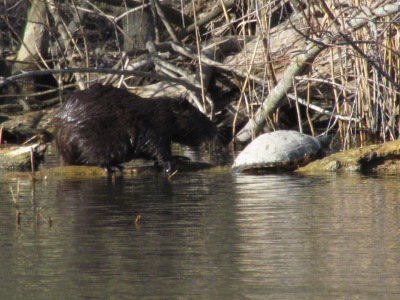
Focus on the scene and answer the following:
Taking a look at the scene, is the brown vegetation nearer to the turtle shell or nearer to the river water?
the turtle shell

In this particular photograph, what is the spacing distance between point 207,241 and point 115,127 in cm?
411

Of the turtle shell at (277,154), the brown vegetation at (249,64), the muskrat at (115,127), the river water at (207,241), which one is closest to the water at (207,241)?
the river water at (207,241)

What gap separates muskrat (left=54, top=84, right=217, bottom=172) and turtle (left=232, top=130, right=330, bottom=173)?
75cm

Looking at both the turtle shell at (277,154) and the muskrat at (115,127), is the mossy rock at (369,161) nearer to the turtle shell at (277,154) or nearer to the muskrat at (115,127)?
the turtle shell at (277,154)

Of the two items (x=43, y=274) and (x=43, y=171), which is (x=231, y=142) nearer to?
(x=43, y=171)

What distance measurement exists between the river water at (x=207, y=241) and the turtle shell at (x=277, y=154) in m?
0.70

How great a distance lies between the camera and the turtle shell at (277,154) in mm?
9125

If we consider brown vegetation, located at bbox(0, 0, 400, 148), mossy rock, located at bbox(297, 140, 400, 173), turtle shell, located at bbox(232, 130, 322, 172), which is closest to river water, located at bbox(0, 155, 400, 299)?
mossy rock, located at bbox(297, 140, 400, 173)

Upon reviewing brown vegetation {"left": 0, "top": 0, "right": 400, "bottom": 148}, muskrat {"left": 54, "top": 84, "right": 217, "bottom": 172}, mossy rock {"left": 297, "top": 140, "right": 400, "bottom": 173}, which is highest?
brown vegetation {"left": 0, "top": 0, "right": 400, "bottom": 148}

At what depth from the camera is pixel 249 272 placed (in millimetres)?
4773

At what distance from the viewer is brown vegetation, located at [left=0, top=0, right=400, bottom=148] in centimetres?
1002

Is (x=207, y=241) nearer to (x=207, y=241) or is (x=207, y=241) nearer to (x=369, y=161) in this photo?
(x=207, y=241)

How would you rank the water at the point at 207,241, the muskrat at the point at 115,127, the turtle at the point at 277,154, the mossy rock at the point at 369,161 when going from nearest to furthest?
the water at the point at 207,241
the mossy rock at the point at 369,161
the turtle at the point at 277,154
the muskrat at the point at 115,127

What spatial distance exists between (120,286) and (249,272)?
607mm
